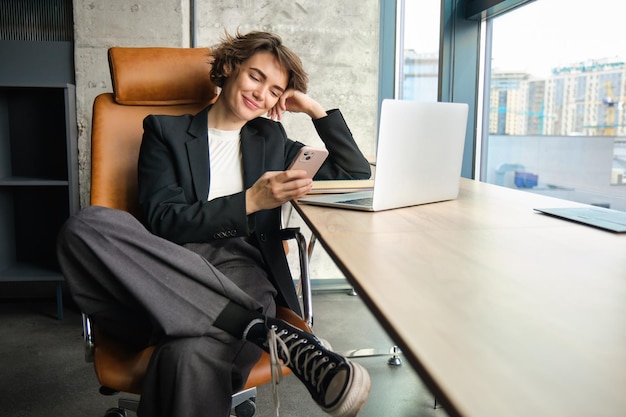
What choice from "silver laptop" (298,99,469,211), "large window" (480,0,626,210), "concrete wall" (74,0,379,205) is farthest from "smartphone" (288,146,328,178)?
"concrete wall" (74,0,379,205)

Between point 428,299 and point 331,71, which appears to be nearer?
point 428,299

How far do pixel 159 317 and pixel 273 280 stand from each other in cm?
45

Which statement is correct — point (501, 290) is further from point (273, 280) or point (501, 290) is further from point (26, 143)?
point (26, 143)

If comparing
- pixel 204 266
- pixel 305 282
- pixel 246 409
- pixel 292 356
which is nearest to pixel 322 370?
pixel 292 356

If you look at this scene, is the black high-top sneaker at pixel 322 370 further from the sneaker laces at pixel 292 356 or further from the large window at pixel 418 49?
the large window at pixel 418 49

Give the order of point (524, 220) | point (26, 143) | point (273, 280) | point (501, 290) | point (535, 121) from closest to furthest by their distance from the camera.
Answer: point (501, 290)
point (524, 220)
point (273, 280)
point (535, 121)
point (26, 143)

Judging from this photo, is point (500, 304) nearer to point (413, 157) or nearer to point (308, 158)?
point (413, 157)

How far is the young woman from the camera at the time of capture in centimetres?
115

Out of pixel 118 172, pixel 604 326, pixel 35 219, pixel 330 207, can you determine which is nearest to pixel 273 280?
pixel 330 207

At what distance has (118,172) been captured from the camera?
1.76 meters

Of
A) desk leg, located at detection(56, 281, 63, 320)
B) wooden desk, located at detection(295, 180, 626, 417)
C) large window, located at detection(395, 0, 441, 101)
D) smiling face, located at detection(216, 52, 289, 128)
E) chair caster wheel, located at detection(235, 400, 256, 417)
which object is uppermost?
large window, located at detection(395, 0, 441, 101)

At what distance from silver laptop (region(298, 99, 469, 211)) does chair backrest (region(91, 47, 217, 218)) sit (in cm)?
64

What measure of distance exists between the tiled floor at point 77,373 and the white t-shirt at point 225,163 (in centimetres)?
81

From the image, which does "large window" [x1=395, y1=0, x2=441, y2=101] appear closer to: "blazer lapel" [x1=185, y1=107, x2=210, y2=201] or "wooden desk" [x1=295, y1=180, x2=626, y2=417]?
"blazer lapel" [x1=185, y1=107, x2=210, y2=201]
